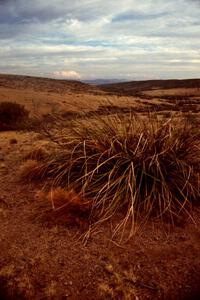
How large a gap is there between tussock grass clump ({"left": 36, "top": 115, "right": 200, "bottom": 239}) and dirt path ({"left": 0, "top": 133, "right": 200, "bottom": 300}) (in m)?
0.29

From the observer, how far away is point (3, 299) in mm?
3049

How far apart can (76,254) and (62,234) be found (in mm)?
401

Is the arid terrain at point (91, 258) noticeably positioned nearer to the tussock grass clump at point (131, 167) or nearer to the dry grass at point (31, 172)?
the tussock grass clump at point (131, 167)

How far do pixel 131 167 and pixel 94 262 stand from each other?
1410mm

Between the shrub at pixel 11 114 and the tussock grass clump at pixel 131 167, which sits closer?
the tussock grass clump at pixel 131 167

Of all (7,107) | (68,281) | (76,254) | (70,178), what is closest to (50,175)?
(70,178)

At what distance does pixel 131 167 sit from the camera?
455cm

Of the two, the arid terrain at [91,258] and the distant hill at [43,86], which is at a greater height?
the distant hill at [43,86]

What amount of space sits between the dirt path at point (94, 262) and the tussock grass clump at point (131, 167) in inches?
11.6

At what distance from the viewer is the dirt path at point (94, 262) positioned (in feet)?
10.1

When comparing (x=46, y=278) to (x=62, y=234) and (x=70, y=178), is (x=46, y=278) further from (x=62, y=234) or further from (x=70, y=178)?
(x=70, y=178)

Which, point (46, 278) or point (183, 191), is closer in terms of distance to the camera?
point (46, 278)

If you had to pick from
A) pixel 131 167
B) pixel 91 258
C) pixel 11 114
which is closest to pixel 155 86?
pixel 11 114

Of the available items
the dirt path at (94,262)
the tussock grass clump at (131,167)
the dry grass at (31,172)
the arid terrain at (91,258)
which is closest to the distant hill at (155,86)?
the dry grass at (31,172)
